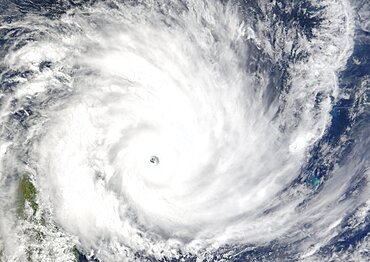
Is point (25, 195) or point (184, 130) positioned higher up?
point (184, 130)

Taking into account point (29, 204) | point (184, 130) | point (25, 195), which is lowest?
point (29, 204)

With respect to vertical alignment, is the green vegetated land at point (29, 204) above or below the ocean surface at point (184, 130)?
below

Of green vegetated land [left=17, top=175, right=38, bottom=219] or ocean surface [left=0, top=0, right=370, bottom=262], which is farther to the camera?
ocean surface [left=0, top=0, right=370, bottom=262]

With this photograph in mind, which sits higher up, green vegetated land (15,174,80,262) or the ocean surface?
the ocean surface

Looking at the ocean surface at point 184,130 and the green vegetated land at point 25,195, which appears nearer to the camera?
the green vegetated land at point 25,195

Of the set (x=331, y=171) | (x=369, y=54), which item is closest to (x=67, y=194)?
(x=331, y=171)

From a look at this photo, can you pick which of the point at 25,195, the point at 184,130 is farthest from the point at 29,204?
the point at 184,130

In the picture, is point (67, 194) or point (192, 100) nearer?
point (67, 194)

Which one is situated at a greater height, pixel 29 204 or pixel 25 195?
pixel 25 195

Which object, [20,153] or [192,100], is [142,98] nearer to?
[192,100]

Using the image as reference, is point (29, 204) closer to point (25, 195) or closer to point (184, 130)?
point (25, 195)

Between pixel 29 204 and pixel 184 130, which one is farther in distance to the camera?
pixel 184 130
